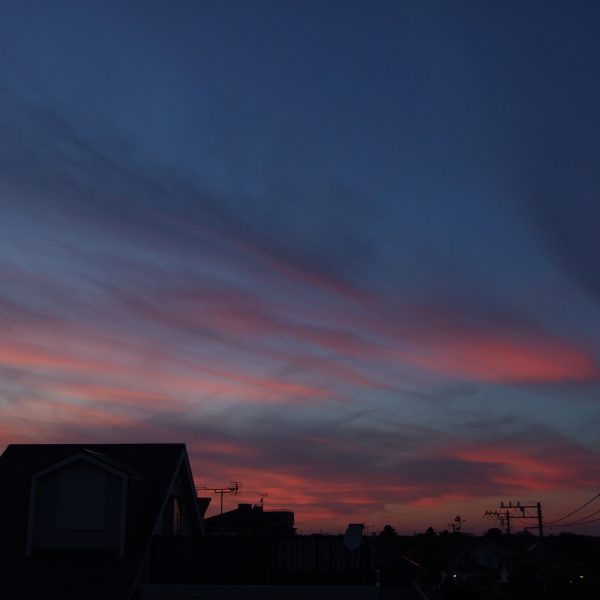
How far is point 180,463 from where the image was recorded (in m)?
33.7

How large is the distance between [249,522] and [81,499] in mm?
33815

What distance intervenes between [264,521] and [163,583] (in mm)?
33919

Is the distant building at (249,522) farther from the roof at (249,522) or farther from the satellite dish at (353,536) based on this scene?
the satellite dish at (353,536)

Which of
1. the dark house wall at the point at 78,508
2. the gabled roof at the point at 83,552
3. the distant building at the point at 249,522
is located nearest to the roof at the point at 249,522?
the distant building at the point at 249,522

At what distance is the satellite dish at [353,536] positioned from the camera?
2869cm

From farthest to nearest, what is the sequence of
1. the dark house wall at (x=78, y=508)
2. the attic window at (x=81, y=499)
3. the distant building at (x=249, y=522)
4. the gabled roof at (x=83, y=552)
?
the distant building at (x=249, y=522), the attic window at (x=81, y=499), the dark house wall at (x=78, y=508), the gabled roof at (x=83, y=552)

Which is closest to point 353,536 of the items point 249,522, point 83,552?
point 83,552

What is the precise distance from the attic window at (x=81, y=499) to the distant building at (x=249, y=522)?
95.2 feet

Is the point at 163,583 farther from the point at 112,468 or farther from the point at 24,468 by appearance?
the point at 24,468

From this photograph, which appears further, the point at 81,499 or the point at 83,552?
the point at 81,499

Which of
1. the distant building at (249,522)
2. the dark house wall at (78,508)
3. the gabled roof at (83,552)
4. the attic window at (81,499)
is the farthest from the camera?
the distant building at (249,522)

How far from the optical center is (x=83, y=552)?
28.7 meters

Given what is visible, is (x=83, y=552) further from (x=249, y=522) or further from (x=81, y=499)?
(x=249, y=522)

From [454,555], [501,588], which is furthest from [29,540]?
[454,555]
